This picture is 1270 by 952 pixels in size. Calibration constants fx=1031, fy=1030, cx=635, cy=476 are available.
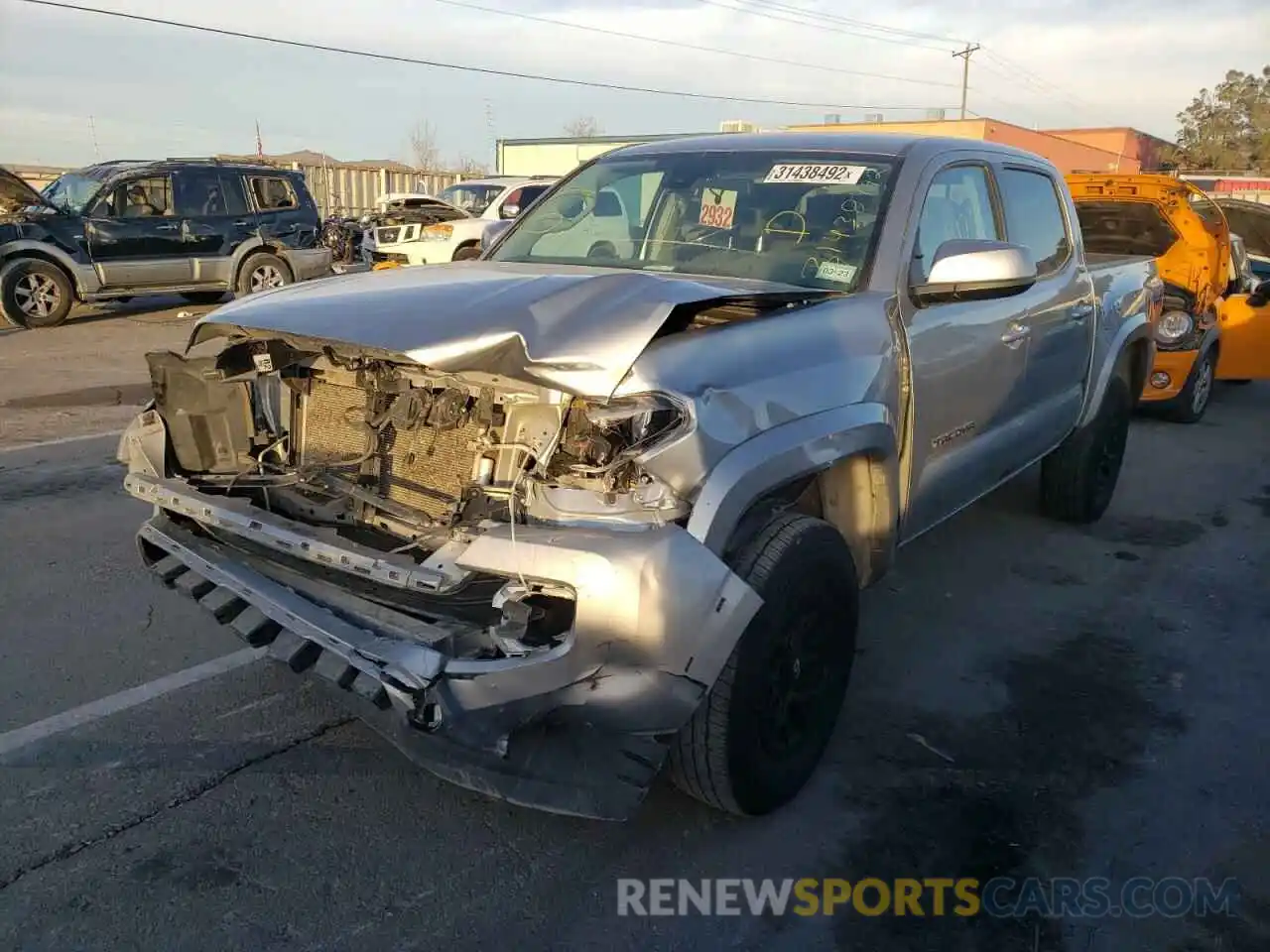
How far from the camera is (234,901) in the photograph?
8.59 ft

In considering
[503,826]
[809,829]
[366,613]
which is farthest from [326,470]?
[809,829]

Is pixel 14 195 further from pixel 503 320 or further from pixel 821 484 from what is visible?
pixel 821 484

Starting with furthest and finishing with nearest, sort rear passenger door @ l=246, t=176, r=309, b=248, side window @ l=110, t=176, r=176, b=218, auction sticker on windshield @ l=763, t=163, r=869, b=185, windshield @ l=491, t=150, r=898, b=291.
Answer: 1. rear passenger door @ l=246, t=176, r=309, b=248
2. side window @ l=110, t=176, r=176, b=218
3. auction sticker on windshield @ l=763, t=163, r=869, b=185
4. windshield @ l=491, t=150, r=898, b=291

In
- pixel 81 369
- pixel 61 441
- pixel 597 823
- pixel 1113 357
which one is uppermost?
pixel 1113 357

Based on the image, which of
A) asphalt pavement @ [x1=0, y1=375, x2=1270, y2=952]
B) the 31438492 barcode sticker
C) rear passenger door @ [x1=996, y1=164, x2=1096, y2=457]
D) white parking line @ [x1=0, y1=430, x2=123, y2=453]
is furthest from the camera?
white parking line @ [x1=0, y1=430, x2=123, y2=453]

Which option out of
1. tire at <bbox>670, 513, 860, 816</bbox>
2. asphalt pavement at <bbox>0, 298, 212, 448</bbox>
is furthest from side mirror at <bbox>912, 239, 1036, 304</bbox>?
asphalt pavement at <bbox>0, 298, 212, 448</bbox>

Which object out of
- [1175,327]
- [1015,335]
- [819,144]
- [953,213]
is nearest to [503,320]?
[819,144]

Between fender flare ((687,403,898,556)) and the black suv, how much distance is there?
12813 millimetres

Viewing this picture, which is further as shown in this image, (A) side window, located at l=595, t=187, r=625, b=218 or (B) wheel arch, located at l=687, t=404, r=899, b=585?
(A) side window, located at l=595, t=187, r=625, b=218

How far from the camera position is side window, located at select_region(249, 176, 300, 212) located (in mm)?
14828

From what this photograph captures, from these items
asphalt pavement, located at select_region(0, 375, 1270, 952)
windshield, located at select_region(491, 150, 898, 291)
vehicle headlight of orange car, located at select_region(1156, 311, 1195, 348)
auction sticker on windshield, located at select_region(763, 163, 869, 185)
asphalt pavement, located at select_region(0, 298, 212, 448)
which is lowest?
asphalt pavement, located at select_region(0, 375, 1270, 952)

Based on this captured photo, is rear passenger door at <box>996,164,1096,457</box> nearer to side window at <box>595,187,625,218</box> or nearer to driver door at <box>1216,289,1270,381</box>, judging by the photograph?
side window at <box>595,187,625,218</box>

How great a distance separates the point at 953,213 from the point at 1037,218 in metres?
1.10

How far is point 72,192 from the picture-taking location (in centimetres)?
1416
